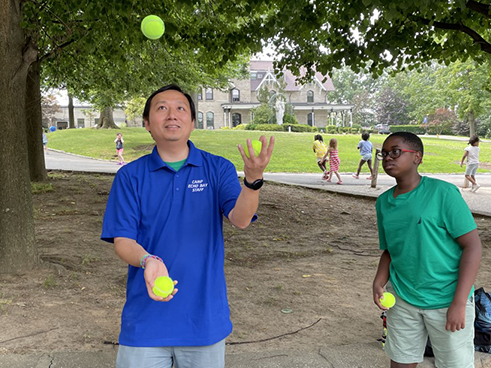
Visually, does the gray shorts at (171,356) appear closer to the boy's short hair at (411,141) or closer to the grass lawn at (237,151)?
the boy's short hair at (411,141)

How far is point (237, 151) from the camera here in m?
28.0

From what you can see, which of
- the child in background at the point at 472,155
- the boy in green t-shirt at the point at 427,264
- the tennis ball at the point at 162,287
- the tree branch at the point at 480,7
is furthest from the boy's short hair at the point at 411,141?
the child in background at the point at 472,155

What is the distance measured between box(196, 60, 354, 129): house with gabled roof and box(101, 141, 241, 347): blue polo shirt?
59.1 metres

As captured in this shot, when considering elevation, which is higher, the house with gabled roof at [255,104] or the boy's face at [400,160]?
the house with gabled roof at [255,104]

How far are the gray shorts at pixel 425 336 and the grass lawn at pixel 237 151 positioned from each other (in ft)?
65.5

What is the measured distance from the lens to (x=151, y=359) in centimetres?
210

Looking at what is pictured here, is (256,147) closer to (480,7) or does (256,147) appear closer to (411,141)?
(411,141)

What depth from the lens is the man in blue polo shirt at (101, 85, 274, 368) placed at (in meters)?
2.09

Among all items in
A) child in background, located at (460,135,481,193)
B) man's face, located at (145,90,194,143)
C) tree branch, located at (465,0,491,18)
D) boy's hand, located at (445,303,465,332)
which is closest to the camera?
man's face, located at (145,90,194,143)

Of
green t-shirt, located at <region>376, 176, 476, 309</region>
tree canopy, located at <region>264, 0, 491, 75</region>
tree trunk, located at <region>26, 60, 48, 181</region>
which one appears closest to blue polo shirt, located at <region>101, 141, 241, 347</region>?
green t-shirt, located at <region>376, 176, 476, 309</region>

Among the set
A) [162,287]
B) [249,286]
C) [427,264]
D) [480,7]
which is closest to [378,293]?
[427,264]

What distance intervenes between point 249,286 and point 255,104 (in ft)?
190

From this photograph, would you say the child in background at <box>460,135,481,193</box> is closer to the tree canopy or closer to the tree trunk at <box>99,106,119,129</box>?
the tree canopy

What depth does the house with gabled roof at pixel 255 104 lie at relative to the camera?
62438mm
